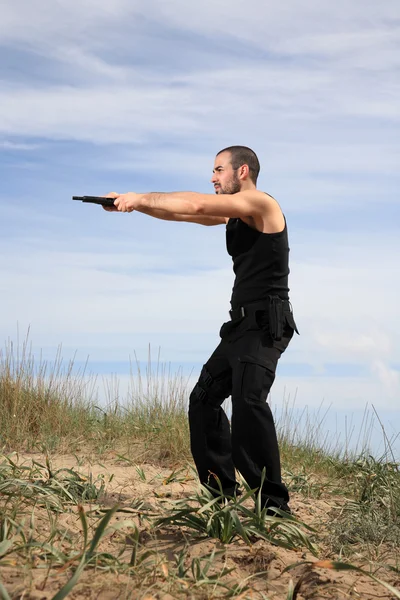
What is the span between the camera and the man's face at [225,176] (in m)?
5.18

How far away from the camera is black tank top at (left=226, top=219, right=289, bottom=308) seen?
193 inches

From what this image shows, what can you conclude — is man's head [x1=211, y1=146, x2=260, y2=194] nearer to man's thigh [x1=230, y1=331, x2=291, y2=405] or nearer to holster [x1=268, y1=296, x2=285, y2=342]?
holster [x1=268, y1=296, x2=285, y2=342]

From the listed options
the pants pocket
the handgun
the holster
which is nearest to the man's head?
the handgun

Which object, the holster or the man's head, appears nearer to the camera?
the holster

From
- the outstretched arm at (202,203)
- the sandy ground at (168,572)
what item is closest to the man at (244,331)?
the outstretched arm at (202,203)

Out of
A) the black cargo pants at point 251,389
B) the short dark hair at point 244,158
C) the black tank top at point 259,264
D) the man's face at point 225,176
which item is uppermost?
the short dark hair at point 244,158

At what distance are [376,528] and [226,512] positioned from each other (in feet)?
4.46

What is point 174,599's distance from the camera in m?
3.19

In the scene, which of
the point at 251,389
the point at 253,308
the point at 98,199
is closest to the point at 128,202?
the point at 98,199

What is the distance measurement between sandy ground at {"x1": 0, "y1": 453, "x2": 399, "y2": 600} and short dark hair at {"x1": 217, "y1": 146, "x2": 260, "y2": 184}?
8.37 feet

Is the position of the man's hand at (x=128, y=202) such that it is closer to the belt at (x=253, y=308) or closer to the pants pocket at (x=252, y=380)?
the belt at (x=253, y=308)

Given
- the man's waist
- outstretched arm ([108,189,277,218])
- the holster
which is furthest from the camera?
the man's waist

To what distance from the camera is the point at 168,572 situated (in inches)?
137

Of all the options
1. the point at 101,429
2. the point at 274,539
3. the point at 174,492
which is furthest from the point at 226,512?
the point at 101,429
